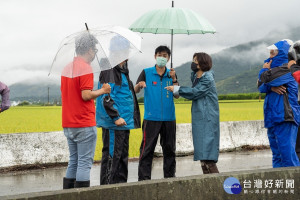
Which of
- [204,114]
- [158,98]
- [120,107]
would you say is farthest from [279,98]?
[120,107]

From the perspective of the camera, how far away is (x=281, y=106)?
6.14 m

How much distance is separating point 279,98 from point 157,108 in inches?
64.8

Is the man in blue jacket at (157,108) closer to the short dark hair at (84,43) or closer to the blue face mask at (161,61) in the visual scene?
the blue face mask at (161,61)

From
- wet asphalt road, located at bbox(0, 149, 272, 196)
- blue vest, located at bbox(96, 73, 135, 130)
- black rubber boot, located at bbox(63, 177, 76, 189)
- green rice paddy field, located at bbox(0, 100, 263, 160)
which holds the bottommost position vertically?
wet asphalt road, located at bbox(0, 149, 272, 196)

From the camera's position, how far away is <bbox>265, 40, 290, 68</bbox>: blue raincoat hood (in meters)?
6.14

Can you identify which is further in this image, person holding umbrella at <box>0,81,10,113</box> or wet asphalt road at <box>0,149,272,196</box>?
wet asphalt road at <box>0,149,272,196</box>

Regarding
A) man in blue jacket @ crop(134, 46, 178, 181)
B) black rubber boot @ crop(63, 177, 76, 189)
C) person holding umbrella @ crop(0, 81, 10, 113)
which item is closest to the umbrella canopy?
man in blue jacket @ crop(134, 46, 178, 181)

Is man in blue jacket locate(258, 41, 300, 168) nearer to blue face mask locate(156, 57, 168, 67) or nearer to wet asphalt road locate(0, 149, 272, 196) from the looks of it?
blue face mask locate(156, 57, 168, 67)

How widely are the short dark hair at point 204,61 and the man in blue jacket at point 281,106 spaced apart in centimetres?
89

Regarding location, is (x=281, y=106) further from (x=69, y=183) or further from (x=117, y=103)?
(x=69, y=183)

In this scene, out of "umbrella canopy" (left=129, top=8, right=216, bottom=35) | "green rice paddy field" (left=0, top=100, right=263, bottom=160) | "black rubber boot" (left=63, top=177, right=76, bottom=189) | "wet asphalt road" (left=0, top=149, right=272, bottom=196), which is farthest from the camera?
"green rice paddy field" (left=0, top=100, right=263, bottom=160)

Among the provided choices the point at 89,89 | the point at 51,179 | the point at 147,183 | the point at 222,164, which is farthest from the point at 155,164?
the point at 147,183

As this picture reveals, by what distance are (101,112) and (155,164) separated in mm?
3382

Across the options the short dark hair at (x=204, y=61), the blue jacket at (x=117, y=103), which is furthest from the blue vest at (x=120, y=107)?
the short dark hair at (x=204, y=61)
